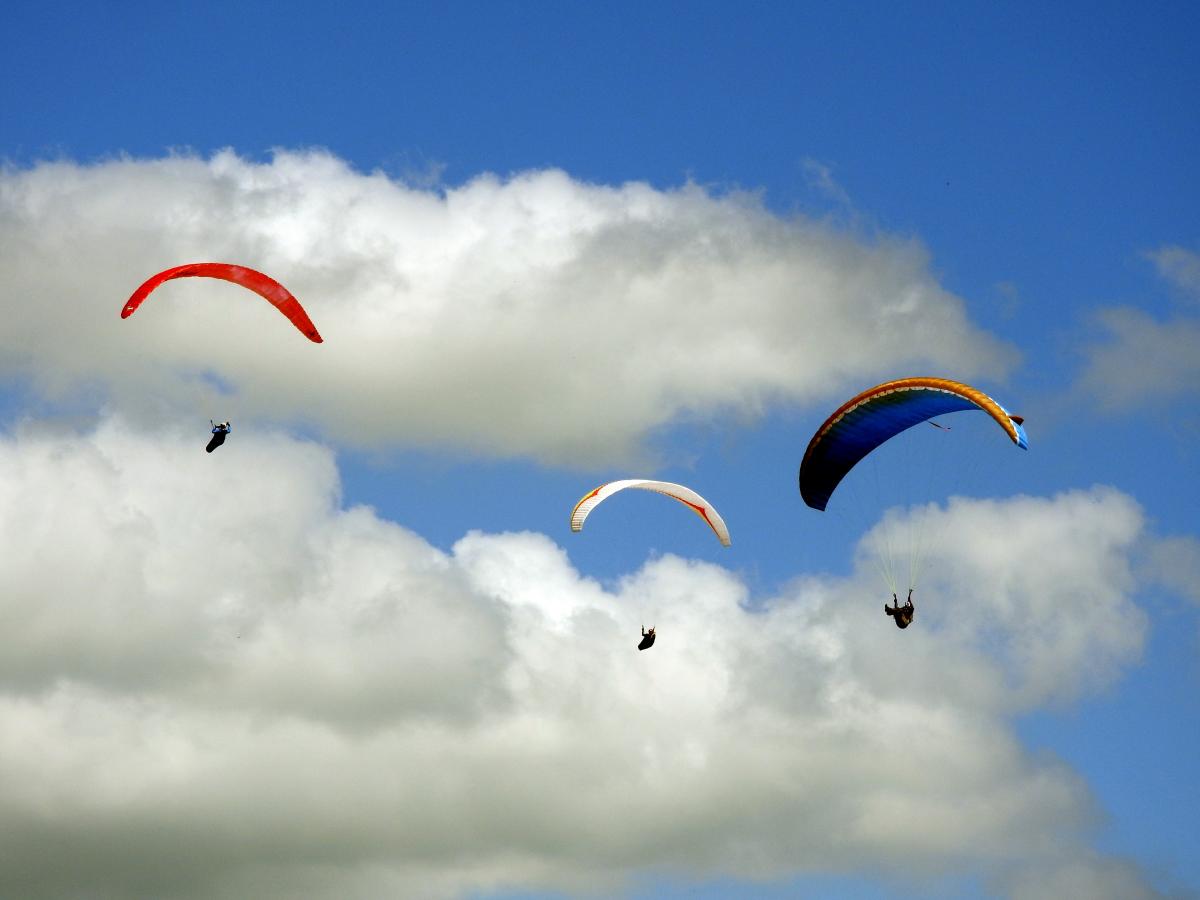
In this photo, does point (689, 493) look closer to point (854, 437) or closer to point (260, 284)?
point (854, 437)

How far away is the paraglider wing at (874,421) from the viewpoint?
8181 cm

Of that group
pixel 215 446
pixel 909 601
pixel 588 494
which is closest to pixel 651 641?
pixel 588 494

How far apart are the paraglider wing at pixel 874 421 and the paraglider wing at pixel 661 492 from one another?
7.28 meters

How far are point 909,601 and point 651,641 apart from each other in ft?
41.5

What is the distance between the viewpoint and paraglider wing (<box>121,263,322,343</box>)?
85.2 meters

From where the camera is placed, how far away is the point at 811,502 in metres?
91.3

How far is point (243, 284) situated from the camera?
86375 millimetres

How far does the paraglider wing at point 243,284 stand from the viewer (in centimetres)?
8525

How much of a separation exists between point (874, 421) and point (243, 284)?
2243 cm

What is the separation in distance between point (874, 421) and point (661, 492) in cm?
1341

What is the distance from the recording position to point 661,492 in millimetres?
97125

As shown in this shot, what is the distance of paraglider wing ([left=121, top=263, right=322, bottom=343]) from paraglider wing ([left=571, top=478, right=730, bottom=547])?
1487 cm

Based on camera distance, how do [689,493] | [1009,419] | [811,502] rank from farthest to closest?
[689,493] < [811,502] < [1009,419]

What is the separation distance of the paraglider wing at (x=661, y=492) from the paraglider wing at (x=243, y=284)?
1487cm
